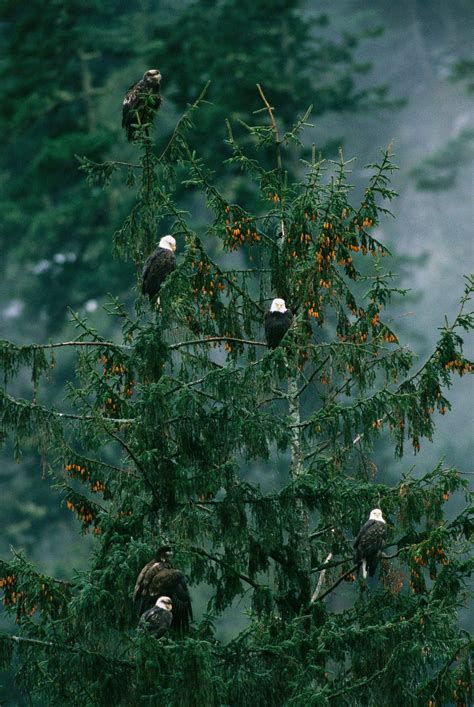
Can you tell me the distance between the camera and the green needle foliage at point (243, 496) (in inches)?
328

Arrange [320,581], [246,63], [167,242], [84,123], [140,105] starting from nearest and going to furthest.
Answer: [167,242]
[320,581]
[140,105]
[246,63]
[84,123]

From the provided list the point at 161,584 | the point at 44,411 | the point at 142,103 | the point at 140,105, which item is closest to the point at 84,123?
the point at 142,103

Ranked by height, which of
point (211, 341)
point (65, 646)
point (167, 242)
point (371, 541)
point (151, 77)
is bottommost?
point (65, 646)

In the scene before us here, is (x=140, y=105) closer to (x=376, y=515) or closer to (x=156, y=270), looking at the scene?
(x=156, y=270)

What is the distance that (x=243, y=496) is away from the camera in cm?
859

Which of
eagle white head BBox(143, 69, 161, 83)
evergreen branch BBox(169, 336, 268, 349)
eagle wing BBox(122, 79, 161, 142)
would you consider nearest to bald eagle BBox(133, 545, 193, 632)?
evergreen branch BBox(169, 336, 268, 349)

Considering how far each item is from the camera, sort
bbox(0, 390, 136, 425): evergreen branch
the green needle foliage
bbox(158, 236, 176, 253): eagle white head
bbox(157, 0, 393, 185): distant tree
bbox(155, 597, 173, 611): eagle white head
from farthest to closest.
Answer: bbox(157, 0, 393, 185): distant tree, bbox(158, 236, 176, 253): eagle white head, bbox(0, 390, 136, 425): evergreen branch, the green needle foliage, bbox(155, 597, 173, 611): eagle white head

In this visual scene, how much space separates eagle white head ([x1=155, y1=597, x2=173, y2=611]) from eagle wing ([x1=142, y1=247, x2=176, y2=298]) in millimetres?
2022

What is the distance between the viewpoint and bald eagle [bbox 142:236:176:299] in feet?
30.1

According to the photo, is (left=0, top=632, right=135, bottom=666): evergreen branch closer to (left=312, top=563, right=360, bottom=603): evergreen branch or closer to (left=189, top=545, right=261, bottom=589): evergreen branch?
(left=189, top=545, right=261, bottom=589): evergreen branch

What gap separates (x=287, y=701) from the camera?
814 centimetres

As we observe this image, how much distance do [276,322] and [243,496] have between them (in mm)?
1228

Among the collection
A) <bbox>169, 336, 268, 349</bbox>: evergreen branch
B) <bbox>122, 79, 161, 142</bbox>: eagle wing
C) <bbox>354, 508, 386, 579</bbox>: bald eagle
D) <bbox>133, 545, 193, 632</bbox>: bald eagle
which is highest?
<bbox>122, 79, 161, 142</bbox>: eagle wing

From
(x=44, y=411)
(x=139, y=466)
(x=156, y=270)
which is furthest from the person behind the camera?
(x=156, y=270)
